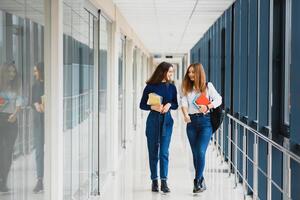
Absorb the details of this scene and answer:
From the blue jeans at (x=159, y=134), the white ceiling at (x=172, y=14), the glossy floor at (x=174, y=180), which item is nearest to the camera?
the blue jeans at (x=159, y=134)

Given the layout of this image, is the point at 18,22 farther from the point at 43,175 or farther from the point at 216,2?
the point at 216,2

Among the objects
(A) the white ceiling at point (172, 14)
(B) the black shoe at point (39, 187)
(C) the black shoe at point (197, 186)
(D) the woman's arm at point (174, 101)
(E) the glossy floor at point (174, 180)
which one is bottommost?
(E) the glossy floor at point (174, 180)

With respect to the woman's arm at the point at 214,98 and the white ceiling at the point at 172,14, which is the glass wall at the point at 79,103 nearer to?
the woman's arm at the point at 214,98

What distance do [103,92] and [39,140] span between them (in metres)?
3.68

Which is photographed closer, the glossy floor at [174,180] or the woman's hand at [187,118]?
the woman's hand at [187,118]

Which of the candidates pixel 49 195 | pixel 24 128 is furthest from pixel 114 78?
pixel 24 128

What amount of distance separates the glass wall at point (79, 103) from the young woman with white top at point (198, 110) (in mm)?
1113

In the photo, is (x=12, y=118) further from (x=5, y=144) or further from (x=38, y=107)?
(x=38, y=107)

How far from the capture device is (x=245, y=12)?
292 inches

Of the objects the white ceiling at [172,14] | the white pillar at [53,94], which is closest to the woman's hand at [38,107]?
the white pillar at [53,94]

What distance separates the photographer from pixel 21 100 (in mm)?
3258

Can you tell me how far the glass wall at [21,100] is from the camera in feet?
9.48

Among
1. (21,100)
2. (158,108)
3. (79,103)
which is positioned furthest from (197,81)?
(21,100)

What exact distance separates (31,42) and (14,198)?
1012 millimetres
